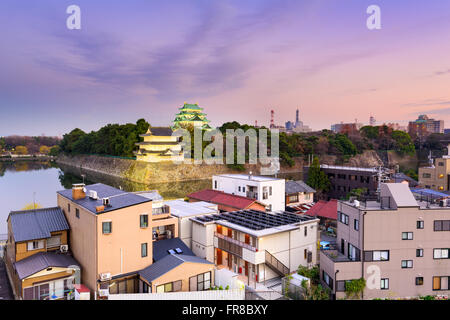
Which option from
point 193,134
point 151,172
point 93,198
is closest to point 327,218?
point 93,198

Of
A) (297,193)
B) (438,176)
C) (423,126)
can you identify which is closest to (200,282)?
(297,193)

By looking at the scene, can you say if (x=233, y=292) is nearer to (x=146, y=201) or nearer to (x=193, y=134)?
(x=146, y=201)

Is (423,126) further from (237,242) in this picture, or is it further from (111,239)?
(111,239)

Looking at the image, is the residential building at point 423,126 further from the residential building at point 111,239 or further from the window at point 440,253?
the residential building at point 111,239

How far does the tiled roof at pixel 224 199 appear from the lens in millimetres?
16109

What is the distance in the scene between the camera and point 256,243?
32.5 ft

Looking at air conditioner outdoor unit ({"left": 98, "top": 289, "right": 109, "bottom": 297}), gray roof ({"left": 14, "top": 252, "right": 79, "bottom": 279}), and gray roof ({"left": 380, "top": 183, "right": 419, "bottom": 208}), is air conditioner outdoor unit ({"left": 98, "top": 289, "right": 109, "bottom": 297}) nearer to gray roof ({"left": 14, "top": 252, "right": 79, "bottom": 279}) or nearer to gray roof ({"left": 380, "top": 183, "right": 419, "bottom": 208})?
gray roof ({"left": 14, "top": 252, "right": 79, "bottom": 279})

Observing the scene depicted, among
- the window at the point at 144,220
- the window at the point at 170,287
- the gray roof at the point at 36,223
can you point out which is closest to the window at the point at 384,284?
the window at the point at 170,287

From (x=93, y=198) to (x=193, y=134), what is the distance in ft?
127

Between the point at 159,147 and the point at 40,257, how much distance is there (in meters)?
34.8

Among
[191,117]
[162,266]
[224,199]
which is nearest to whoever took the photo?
[162,266]

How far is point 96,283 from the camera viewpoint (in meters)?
8.15

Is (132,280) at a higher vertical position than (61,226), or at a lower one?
lower

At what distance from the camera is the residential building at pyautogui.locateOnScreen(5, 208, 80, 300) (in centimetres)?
802
